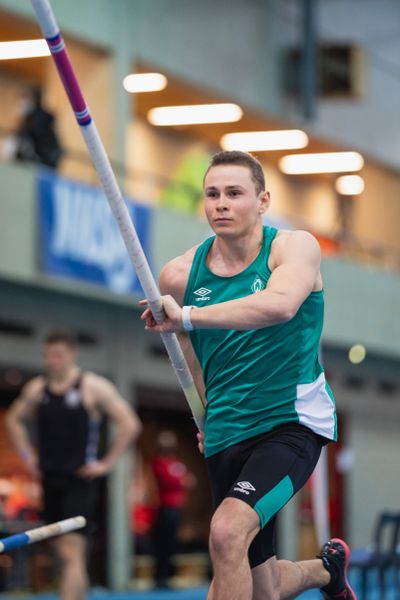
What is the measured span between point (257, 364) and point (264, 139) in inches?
844

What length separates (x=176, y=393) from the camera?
2308 centimetres

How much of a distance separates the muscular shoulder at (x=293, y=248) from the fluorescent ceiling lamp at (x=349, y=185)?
81.9 feet

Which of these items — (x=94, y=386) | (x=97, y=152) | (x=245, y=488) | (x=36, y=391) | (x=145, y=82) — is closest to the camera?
(x=97, y=152)

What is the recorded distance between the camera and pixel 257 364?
6613 mm

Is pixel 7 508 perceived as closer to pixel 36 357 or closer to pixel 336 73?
pixel 36 357

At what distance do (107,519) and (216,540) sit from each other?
1497 centimetres

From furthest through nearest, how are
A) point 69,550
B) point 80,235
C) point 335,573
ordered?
point 80,235, point 69,550, point 335,573

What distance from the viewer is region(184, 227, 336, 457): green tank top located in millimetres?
6609

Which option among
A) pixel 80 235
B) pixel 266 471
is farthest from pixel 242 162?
pixel 80 235

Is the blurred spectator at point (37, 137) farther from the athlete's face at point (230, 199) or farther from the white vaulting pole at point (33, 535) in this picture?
the athlete's face at point (230, 199)

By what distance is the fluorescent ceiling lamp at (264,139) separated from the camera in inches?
1084

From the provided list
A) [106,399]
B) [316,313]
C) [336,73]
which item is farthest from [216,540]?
[336,73]

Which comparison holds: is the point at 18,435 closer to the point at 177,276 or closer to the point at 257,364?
the point at 177,276

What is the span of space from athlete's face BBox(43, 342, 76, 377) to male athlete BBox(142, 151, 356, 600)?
4260 millimetres
